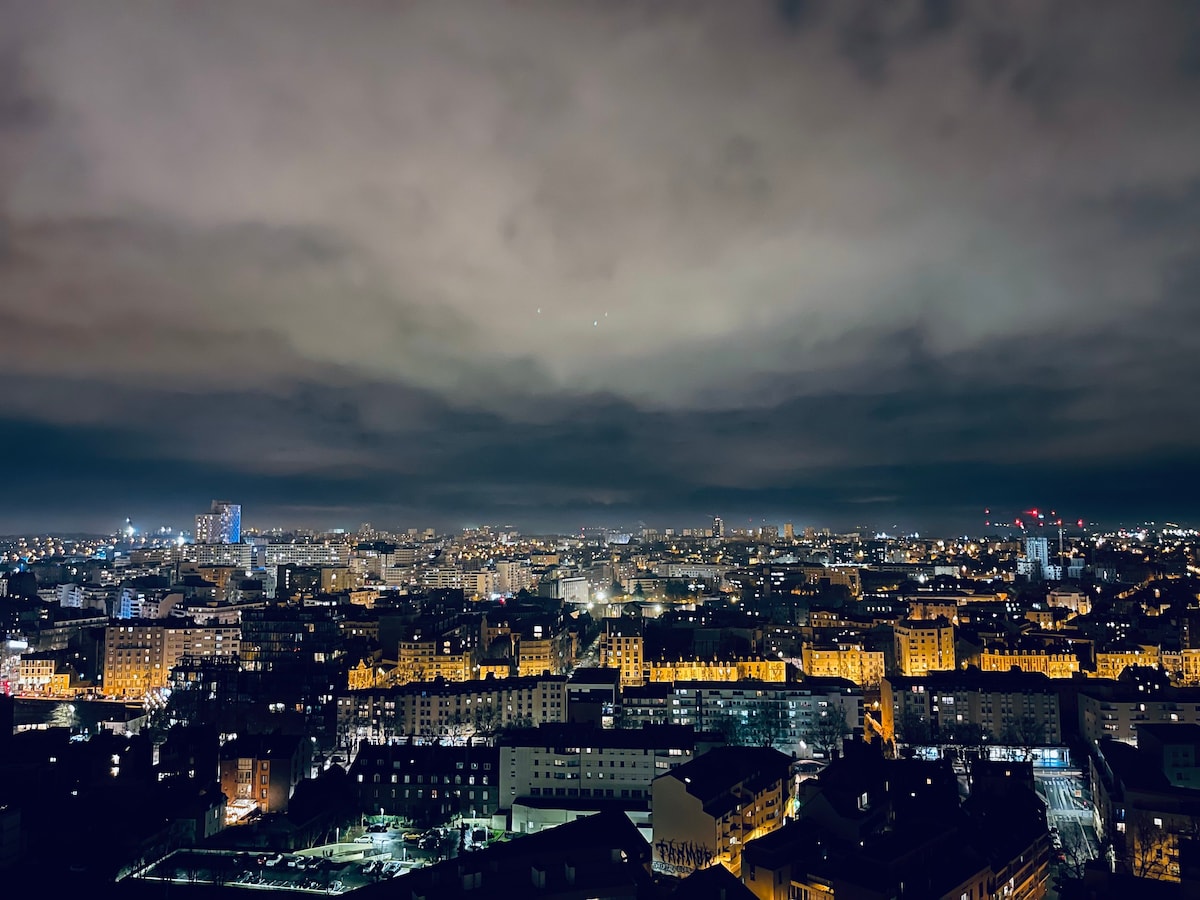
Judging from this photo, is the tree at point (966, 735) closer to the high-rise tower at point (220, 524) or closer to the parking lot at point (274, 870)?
the parking lot at point (274, 870)

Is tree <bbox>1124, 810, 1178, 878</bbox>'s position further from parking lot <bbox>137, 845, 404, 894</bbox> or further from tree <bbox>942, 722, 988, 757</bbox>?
parking lot <bbox>137, 845, 404, 894</bbox>

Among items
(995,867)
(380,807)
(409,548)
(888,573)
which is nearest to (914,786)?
(995,867)

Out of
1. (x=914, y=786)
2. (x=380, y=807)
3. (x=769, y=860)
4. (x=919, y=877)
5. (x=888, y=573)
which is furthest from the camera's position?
(x=888, y=573)

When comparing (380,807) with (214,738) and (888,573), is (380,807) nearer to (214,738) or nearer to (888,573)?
(214,738)

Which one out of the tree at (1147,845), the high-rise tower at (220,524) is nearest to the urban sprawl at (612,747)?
the tree at (1147,845)

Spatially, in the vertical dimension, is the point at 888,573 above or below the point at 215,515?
below

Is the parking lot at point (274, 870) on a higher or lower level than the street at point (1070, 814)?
higher

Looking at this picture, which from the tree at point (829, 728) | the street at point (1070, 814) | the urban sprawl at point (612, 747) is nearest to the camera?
the urban sprawl at point (612, 747)

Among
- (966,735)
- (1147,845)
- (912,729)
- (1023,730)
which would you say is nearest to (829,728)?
(912,729)

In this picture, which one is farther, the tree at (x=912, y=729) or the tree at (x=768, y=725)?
the tree at (x=912, y=729)

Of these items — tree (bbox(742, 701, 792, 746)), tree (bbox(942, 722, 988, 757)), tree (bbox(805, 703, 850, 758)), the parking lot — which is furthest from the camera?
tree (bbox(942, 722, 988, 757))

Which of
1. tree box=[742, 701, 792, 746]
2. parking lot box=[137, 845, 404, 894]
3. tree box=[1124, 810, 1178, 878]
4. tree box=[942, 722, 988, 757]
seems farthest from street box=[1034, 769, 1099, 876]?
parking lot box=[137, 845, 404, 894]
